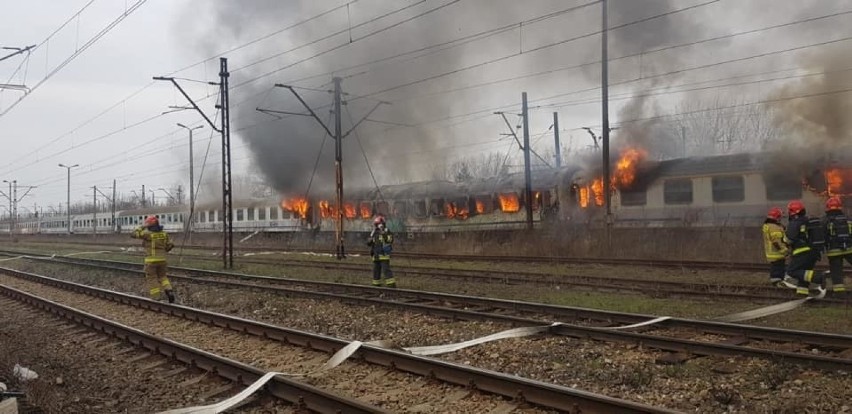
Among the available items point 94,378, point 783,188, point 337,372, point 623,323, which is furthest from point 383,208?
point 337,372

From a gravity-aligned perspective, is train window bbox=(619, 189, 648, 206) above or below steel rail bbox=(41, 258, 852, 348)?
above

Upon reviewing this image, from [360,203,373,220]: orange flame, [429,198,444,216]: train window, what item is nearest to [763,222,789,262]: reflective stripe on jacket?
[429,198,444,216]: train window

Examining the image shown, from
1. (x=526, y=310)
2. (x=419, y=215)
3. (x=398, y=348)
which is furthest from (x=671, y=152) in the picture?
(x=398, y=348)

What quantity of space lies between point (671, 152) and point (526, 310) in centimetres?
2669

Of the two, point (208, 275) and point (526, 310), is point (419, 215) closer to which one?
point (208, 275)

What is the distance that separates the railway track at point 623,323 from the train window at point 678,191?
1304cm

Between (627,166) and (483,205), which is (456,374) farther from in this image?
(483,205)

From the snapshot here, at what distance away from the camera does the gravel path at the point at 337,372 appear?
537 cm

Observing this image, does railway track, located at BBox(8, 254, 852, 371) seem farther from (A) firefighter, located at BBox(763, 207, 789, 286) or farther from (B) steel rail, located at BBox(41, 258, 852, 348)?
(A) firefighter, located at BBox(763, 207, 789, 286)

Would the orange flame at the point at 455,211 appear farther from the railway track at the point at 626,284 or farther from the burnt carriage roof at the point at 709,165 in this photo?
the railway track at the point at 626,284

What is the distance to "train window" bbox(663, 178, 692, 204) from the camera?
832 inches

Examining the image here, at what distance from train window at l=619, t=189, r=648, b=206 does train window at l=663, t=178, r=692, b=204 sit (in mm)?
805

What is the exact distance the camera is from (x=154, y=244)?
38.1ft

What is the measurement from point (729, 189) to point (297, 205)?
22.0 meters
